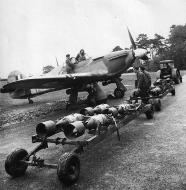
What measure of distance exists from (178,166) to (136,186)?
108 centimetres

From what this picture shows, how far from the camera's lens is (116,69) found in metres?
14.8

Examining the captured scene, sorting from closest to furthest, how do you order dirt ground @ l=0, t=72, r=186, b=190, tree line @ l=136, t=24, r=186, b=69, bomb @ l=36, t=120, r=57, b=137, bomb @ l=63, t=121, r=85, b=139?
dirt ground @ l=0, t=72, r=186, b=190 → bomb @ l=63, t=121, r=85, b=139 → bomb @ l=36, t=120, r=57, b=137 → tree line @ l=136, t=24, r=186, b=69

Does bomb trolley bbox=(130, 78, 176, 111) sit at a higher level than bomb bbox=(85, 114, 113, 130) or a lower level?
lower

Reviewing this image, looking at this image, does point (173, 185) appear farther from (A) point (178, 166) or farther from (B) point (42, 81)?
(B) point (42, 81)

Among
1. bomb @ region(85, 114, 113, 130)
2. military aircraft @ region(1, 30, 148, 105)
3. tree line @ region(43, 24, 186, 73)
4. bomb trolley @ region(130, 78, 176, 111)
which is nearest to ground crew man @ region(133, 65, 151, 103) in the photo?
bomb trolley @ region(130, 78, 176, 111)

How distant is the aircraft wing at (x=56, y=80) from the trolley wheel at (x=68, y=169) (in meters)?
7.08

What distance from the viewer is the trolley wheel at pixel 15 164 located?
5031mm

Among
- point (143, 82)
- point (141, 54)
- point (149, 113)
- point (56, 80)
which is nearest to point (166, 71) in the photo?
point (141, 54)

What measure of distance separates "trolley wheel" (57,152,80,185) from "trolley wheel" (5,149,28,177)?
3.13 ft

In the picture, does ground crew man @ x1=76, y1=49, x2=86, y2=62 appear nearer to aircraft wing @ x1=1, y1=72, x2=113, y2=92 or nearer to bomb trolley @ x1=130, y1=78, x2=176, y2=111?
aircraft wing @ x1=1, y1=72, x2=113, y2=92

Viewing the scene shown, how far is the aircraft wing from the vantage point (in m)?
11.4

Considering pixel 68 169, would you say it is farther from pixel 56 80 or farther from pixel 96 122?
pixel 56 80

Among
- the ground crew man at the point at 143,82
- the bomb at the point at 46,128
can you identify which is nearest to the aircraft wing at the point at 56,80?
the ground crew man at the point at 143,82

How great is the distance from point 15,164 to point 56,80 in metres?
7.60
